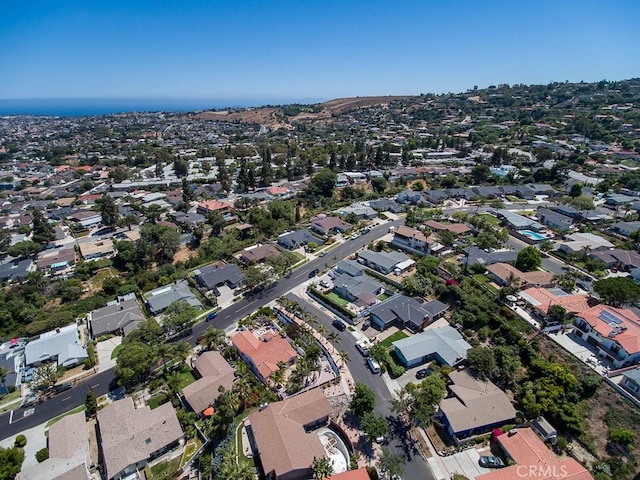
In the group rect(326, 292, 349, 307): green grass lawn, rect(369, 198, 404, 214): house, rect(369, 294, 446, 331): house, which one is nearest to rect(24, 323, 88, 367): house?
rect(326, 292, 349, 307): green grass lawn

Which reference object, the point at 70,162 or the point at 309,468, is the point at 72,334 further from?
the point at 70,162

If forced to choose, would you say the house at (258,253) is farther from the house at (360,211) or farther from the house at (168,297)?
the house at (360,211)

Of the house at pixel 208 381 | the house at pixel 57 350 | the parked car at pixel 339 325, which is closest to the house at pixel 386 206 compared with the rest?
the parked car at pixel 339 325

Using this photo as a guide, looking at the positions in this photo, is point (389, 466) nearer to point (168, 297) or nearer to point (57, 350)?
point (168, 297)

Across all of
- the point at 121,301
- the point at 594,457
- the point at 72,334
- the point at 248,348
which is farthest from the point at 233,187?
the point at 594,457

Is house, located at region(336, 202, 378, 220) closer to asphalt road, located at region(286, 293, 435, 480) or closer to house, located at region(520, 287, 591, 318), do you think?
asphalt road, located at region(286, 293, 435, 480)

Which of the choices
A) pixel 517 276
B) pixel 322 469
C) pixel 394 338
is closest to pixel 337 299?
pixel 394 338

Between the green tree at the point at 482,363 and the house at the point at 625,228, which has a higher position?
the house at the point at 625,228
